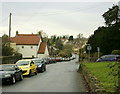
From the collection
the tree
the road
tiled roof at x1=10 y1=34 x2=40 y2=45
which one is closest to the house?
tiled roof at x1=10 y1=34 x2=40 y2=45

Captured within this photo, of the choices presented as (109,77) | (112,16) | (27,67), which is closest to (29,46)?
(112,16)

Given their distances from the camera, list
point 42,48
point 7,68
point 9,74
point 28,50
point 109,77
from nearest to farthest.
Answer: point 109,77, point 9,74, point 7,68, point 28,50, point 42,48

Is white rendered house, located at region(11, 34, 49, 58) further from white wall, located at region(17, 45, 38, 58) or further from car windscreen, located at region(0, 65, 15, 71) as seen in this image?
car windscreen, located at region(0, 65, 15, 71)

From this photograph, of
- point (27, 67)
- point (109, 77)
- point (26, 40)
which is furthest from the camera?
point (26, 40)

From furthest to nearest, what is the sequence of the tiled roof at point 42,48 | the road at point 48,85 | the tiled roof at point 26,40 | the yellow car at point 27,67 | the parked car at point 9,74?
the tiled roof at point 42,48, the tiled roof at point 26,40, the yellow car at point 27,67, the parked car at point 9,74, the road at point 48,85

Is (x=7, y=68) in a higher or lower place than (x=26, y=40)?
lower

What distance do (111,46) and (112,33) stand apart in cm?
328

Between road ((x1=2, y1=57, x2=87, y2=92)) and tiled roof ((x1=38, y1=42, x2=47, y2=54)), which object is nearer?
road ((x1=2, y1=57, x2=87, y2=92))

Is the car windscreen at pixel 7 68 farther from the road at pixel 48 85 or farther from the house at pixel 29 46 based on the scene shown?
the house at pixel 29 46

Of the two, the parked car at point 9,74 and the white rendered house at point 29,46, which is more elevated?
the white rendered house at point 29,46

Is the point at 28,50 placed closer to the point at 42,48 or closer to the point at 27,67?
the point at 42,48

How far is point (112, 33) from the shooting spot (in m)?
53.2

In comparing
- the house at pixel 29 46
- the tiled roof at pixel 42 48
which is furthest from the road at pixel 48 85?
the tiled roof at pixel 42 48

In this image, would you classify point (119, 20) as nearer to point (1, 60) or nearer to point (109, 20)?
point (109, 20)
